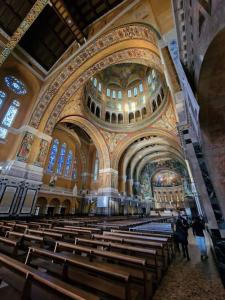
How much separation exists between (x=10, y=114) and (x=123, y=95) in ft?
43.9

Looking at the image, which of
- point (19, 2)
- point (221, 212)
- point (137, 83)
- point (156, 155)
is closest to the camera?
point (221, 212)

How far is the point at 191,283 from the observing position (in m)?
2.29

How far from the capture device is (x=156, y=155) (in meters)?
24.8

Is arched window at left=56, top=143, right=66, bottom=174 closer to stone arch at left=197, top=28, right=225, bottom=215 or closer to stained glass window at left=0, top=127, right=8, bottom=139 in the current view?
stained glass window at left=0, top=127, right=8, bottom=139

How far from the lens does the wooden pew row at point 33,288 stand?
986 mm

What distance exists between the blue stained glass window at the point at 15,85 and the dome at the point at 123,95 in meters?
6.16

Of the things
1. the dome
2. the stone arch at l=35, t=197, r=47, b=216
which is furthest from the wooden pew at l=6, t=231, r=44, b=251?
the dome

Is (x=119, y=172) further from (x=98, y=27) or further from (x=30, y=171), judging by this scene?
(x=98, y=27)

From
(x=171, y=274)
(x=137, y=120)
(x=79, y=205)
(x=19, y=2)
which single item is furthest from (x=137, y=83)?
(x=171, y=274)

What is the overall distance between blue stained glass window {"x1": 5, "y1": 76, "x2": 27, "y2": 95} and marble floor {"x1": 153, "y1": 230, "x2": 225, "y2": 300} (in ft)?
41.4

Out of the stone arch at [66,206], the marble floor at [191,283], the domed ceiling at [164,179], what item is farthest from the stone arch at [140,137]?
the domed ceiling at [164,179]

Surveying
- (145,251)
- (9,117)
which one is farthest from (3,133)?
(145,251)

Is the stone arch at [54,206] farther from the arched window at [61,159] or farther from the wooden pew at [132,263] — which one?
the wooden pew at [132,263]

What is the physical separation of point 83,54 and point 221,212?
11.4m
